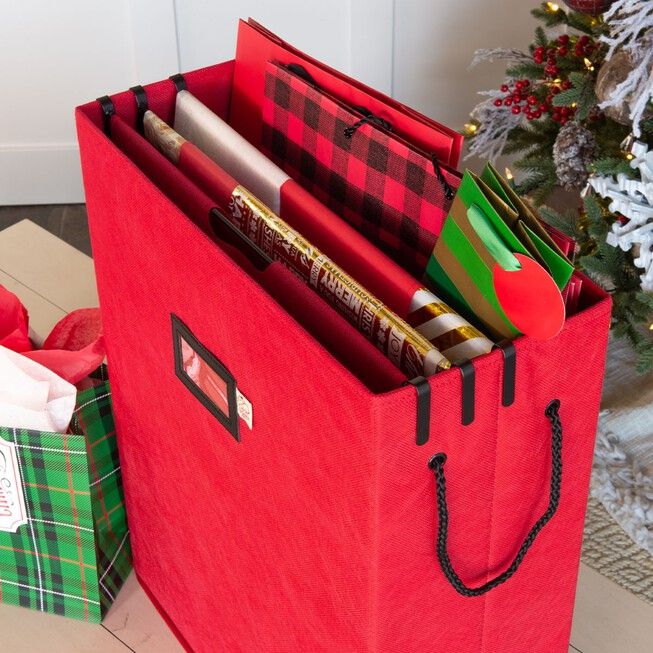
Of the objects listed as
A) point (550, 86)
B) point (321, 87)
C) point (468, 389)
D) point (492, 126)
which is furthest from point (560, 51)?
point (468, 389)

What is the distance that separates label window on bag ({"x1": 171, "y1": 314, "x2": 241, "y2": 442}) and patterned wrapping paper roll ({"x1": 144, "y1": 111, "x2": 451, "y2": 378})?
10 cm

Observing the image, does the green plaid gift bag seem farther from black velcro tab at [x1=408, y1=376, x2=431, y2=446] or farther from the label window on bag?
black velcro tab at [x1=408, y1=376, x2=431, y2=446]

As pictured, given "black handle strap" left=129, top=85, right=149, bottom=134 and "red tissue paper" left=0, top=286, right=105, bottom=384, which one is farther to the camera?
"red tissue paper" left=0, top=286, right=105, bottom=384

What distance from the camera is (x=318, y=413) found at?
0.73m

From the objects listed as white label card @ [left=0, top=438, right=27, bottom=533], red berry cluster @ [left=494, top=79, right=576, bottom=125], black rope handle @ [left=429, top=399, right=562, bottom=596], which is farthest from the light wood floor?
red berry cluster @ [left=494, top=79, right=576, bottom=125]

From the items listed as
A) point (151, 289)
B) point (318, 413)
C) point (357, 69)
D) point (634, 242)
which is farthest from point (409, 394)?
point (357, 69)

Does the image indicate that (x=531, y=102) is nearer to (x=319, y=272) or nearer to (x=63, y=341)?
(x=63, y=341)

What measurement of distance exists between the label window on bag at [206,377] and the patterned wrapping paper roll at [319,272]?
100mm

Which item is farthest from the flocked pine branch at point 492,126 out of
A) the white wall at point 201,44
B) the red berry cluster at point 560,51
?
the white wall at point 201,44

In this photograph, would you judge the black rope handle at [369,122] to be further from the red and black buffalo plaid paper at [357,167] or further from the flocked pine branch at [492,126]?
the flocked pine branch at [492,126]

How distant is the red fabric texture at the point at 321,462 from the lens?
2.37 feet

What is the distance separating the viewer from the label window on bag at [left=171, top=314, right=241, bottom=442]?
2.78ft

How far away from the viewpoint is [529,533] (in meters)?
0.84

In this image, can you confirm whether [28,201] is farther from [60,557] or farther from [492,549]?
[492,549]
